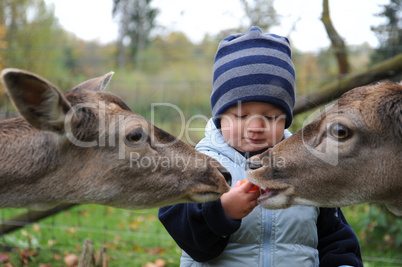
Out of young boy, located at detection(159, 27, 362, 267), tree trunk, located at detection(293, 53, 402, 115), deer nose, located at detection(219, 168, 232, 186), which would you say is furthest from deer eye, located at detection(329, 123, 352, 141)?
tree trunk, located at detection(293, 53, 402, 115)

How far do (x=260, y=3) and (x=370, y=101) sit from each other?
340cm

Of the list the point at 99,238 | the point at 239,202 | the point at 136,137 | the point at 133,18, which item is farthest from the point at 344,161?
the point at 133,18

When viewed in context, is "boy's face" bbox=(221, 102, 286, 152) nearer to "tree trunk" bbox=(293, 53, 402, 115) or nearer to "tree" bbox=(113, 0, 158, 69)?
"tree trunk" bbox=(293, 53, 402, 115)

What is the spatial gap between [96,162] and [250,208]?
3.33 feet

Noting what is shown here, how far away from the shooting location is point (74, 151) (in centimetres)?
270

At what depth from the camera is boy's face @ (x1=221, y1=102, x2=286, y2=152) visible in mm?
2887

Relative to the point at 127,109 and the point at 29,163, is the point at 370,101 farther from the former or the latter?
the point at 29,163

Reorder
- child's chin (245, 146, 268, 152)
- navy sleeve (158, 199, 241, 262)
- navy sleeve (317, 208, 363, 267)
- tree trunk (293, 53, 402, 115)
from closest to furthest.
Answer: navy sleeve (158, 199, 241, 262) → navy sleeve (317, 208, 363, 267) → child's chin (245, 146, 268, 152) → tree trunk (293, 53, 402, 115)

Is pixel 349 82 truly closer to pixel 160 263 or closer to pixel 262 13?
pixel 262 13

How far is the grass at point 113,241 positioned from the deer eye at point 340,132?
317cm

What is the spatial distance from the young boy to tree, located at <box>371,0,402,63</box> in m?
3.01

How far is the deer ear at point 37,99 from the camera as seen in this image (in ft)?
7.61

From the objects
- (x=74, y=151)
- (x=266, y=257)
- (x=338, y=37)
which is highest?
(x=338, y=37)

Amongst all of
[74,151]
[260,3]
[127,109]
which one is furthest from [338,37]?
[74,151]
